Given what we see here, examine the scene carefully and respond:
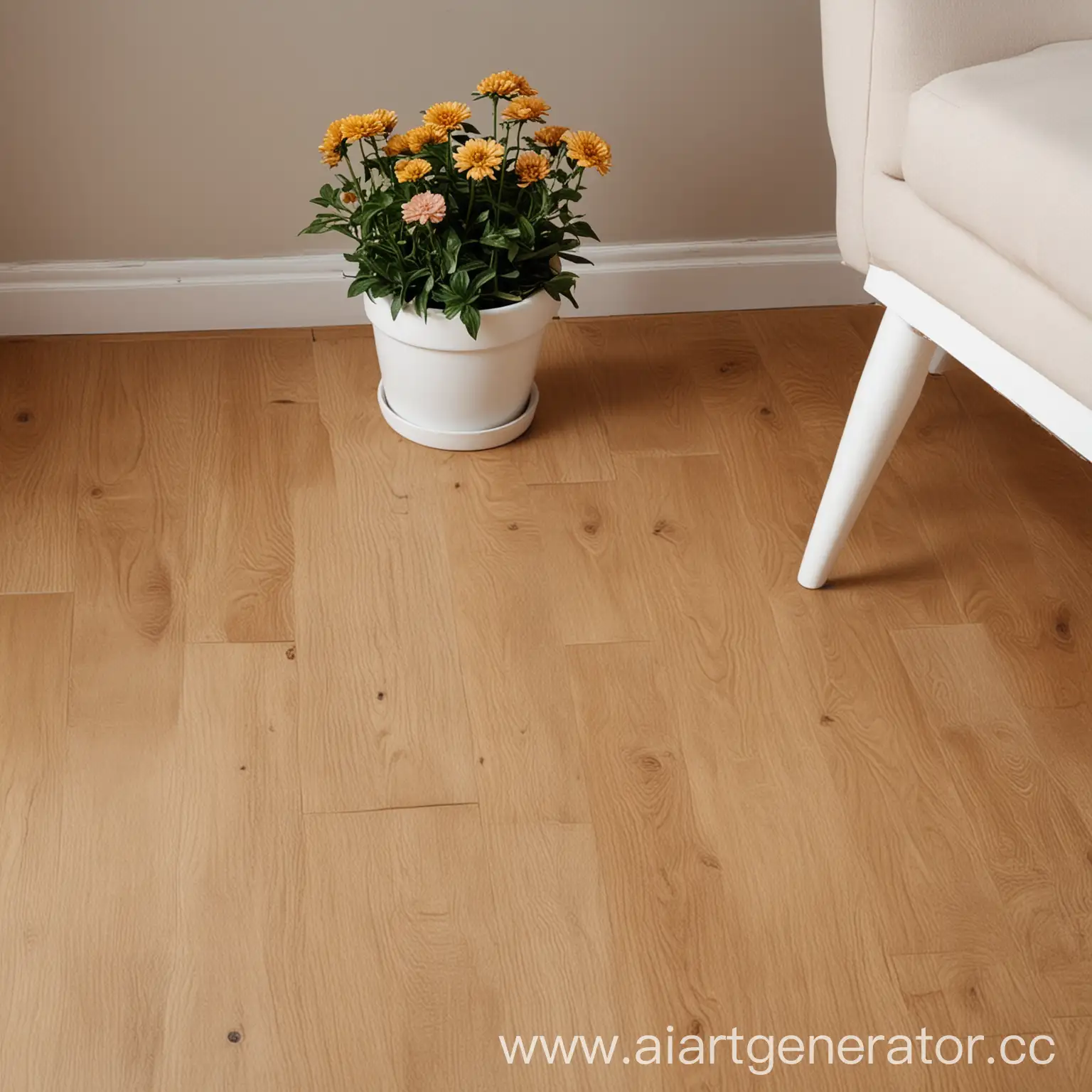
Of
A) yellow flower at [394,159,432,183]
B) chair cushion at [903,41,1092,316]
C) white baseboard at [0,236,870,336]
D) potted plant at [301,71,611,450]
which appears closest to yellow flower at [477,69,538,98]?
potted plant at [301,71,611,450]

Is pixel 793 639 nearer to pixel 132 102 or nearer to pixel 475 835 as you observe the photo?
pixel 475 835

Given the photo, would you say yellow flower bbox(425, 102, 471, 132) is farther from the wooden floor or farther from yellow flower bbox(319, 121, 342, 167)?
the wooden floor

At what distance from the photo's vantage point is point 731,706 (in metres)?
1.17

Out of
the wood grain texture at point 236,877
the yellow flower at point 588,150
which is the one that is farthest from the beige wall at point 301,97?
the wood grain texture at point 236,877

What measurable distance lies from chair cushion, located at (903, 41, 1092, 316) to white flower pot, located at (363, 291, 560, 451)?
0.48 m

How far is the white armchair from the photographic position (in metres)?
0.91

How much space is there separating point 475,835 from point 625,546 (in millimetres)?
417

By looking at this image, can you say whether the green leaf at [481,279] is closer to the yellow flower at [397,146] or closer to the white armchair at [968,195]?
the yellow flower at [397,146]

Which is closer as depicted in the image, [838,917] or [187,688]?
[838,917]

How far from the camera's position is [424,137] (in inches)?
52.3

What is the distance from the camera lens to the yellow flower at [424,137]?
52.1 inches

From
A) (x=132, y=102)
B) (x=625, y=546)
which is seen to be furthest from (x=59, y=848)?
(x=132, y=102)

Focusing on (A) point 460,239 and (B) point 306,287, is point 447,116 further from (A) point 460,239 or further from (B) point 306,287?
(B) point 306,287

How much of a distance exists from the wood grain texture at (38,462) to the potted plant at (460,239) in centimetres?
40
